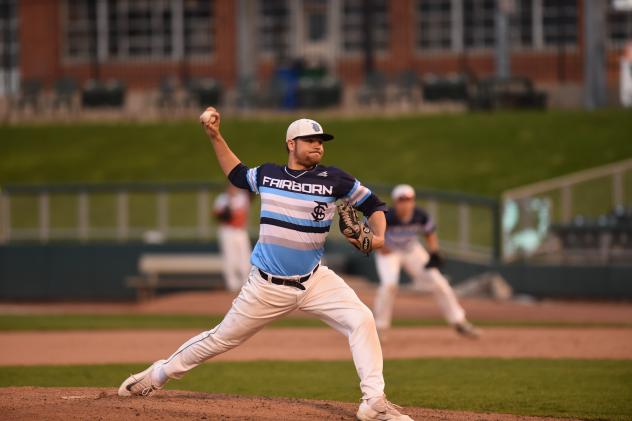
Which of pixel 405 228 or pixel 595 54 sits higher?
pixel 595 54

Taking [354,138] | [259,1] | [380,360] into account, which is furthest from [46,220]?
[380,360]

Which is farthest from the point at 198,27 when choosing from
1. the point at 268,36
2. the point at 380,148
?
the point at 380,148

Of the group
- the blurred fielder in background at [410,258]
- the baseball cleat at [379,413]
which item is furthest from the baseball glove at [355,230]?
the blurred fielder in background at [410,258]

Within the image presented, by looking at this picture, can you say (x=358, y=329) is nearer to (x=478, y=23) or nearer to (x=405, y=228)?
(x=405, y=228)

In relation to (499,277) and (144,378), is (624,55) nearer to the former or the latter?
(499,277)

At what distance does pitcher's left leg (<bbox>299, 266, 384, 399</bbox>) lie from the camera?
9.54 metres

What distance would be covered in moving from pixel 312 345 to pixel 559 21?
25062 millimetres

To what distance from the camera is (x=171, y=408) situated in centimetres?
983

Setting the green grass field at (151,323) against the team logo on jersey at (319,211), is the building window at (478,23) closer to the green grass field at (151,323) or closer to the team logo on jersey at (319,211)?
the green grass field at (151,323)

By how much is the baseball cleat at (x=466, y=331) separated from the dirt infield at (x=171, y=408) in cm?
638

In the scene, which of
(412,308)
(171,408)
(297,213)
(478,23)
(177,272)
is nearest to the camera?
(297,213)

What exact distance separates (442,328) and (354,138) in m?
15.3

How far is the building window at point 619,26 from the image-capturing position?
39.0 meters

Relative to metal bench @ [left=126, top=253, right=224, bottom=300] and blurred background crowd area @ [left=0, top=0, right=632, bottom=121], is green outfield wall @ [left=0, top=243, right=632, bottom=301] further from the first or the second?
blurred background crowd area @ [left=0, top=0, right=632, bottom=121]
